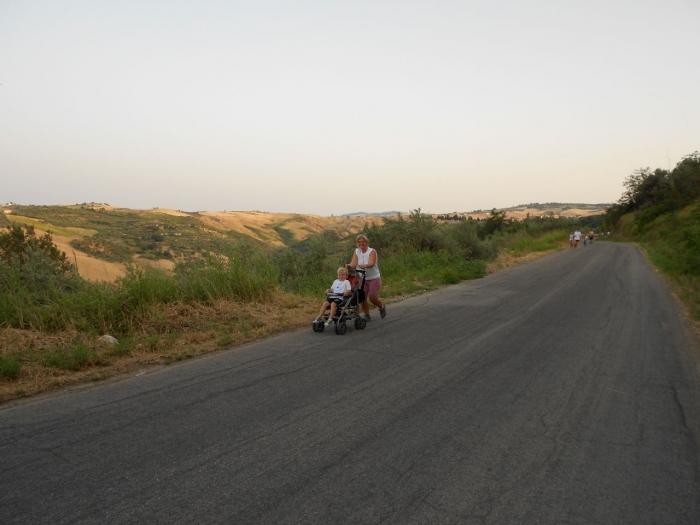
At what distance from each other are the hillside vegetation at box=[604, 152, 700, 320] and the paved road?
951cm

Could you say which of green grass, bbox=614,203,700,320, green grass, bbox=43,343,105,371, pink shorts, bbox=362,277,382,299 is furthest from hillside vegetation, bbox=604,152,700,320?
green grass, bbox=43,343,105,371

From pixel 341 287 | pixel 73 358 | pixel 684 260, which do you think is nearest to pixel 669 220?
pixel 684 260

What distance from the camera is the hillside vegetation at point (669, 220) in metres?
18.8

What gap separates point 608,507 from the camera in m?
3.29

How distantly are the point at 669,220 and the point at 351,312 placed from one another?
4910 centimetres

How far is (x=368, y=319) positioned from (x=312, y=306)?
158cm

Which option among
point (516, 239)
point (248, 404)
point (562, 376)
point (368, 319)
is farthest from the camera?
point (516, 239)

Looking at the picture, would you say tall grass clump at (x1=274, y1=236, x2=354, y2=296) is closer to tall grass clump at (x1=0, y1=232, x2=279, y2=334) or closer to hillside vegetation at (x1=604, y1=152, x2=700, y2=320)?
tall grass clump at (x1=0, y1=232, x2=279, y2=334)

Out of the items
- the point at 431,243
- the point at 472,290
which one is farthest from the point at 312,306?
the point at 431,243

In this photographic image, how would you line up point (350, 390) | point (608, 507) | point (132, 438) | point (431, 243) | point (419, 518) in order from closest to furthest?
point (419, 518) → point (608, 507) → point (132, 438) → point (350, 390) → point (431, 243)

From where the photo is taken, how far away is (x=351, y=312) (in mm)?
8984

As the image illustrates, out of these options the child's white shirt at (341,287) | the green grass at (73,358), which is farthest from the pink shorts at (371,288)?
the green grass at (73,358)

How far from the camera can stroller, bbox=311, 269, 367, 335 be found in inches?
330

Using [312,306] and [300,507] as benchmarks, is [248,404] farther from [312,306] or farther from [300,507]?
[312,306]
